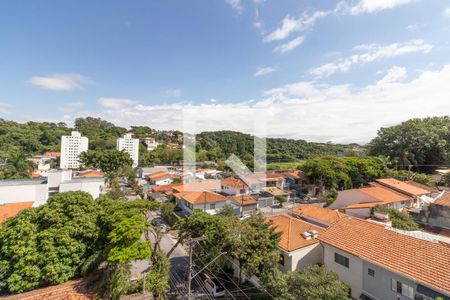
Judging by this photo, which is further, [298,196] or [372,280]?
[298,196]

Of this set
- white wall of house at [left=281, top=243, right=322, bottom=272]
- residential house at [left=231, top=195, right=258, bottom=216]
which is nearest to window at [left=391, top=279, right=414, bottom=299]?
white wall of house at [left=281, top=243, right=322, bottom=272]

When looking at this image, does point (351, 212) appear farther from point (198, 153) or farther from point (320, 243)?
point (198, 153)

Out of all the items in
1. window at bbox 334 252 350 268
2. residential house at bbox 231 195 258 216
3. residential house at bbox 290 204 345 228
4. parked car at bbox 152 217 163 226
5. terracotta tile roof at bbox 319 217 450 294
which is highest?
terracotta tile roof at bbox 319 217 450 294

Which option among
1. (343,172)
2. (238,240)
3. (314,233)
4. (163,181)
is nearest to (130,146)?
(163,181)

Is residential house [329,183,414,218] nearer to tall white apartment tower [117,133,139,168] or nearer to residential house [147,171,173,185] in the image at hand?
residential house [147,171,173,185]

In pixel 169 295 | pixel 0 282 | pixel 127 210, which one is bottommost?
pixel 169 295

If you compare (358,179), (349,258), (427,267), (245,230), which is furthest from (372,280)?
(358,179)
